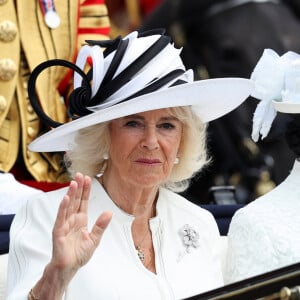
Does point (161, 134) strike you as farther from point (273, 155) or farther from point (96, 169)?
point (273, 155)

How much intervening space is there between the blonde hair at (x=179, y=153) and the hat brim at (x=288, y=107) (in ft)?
0.60

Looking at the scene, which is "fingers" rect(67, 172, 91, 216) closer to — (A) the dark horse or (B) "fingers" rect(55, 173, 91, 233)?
(B) "fingers" rect(55, 173, 91, 233)

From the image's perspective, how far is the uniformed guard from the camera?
4168 millimetres

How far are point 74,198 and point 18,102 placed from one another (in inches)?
53.0

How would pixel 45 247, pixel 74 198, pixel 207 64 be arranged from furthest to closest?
pixel 207 64 < pixel 45 247 < pixel 74 198

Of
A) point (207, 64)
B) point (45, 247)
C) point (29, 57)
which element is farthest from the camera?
point (207, 64)

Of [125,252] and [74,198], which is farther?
[125,252]

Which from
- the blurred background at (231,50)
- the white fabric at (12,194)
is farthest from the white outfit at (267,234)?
the blurred background at (231,50)

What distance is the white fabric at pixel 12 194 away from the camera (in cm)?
378

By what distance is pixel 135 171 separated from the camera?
129 inches

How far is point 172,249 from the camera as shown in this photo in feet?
11.0

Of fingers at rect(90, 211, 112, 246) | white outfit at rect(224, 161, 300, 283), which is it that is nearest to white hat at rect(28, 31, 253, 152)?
white outfit at rect(224, 161, 300, 283)

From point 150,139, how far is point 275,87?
1.20ft

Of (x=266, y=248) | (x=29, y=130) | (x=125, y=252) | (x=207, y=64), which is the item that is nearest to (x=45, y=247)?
(x=125, y=252)
